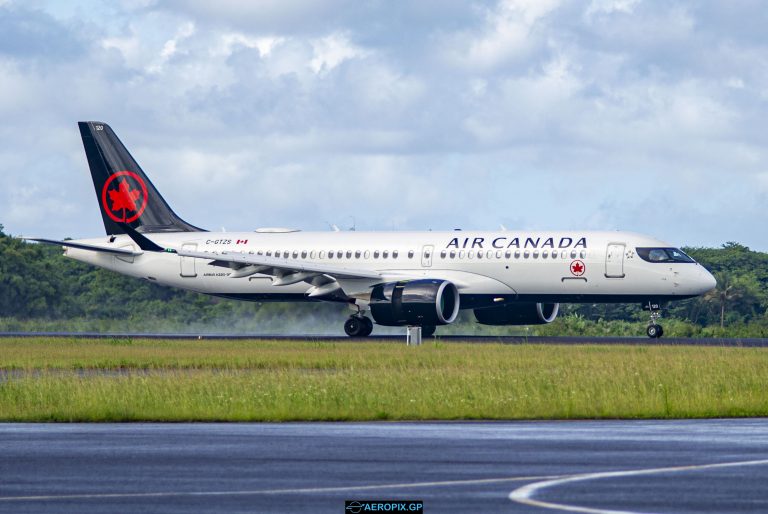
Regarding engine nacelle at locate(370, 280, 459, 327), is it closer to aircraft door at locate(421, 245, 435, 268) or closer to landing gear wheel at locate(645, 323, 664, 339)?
aircraft door at locate(421, 245, 435, 268)

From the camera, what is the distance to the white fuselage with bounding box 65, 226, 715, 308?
5750 cm

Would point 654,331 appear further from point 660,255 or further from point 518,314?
point 518,314

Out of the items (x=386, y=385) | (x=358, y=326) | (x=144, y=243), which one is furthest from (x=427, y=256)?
(x=386, y=385)

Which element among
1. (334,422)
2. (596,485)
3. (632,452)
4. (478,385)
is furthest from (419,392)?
(596,485)

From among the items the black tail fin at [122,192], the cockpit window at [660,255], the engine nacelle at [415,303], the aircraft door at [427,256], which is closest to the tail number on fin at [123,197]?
the black tail fin at [122,192]

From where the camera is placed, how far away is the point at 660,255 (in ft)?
189

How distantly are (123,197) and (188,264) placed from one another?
531 centimetres

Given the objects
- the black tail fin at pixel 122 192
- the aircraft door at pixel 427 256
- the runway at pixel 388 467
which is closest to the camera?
the runway at pixel 388 467

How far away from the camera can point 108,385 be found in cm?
3080

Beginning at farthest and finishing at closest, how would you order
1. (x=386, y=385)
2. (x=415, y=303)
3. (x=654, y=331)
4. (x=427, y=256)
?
(x=427, y=256) < (x=654, y=331) < (x=415, y=303) < (x=386, y=385)

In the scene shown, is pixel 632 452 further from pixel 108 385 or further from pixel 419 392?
pixel 108 385

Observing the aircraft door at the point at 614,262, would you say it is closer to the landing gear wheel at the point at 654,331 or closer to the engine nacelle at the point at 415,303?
the landing gear wheel at the point at 654,331

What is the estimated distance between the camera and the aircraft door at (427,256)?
6144cm

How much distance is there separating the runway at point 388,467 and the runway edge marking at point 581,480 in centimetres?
2
